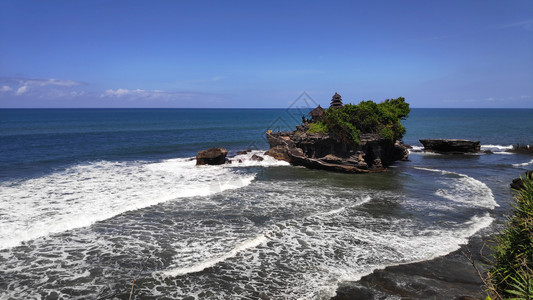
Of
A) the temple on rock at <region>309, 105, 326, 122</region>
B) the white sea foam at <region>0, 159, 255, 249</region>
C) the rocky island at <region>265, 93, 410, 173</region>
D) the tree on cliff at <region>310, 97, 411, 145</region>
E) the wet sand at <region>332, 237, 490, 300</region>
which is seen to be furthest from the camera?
the temple on rock at <region>309, 105, 326, 122</region>

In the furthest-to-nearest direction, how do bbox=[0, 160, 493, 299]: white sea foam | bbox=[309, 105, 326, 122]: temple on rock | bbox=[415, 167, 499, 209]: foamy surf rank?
bbox=[309, 105, 326, 122]: temple on rock < bbox=[415, 167, 499, 209]: foamy surf < bbox=[0, 160, 493, 299]: white sea foam

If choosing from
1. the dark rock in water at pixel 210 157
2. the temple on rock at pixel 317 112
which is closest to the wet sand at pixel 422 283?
the dark rock in water at pixel 210 157

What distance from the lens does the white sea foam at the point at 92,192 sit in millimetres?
17016

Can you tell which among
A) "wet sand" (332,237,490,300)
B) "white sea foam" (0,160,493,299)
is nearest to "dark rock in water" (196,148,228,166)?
"white sea foam" (0,160,493,299)

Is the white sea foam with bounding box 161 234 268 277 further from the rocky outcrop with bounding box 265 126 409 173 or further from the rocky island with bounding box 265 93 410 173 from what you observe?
the rocky island with bounding box 265 93 410 173

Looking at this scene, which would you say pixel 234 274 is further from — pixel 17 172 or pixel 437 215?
pixel 17 172

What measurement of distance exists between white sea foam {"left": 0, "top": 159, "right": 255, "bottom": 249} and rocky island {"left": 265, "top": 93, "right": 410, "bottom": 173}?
26.9 ft

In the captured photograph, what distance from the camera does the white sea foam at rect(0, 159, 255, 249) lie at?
670 inches

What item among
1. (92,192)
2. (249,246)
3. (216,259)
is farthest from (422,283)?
(92,192)

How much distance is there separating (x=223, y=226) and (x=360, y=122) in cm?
2296

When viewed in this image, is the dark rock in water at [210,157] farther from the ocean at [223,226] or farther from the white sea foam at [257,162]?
the ocean at [223,226]

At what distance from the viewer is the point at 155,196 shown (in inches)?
888

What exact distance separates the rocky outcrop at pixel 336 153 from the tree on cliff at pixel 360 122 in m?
0.96

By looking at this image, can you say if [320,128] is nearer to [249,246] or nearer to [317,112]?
[317,112]
